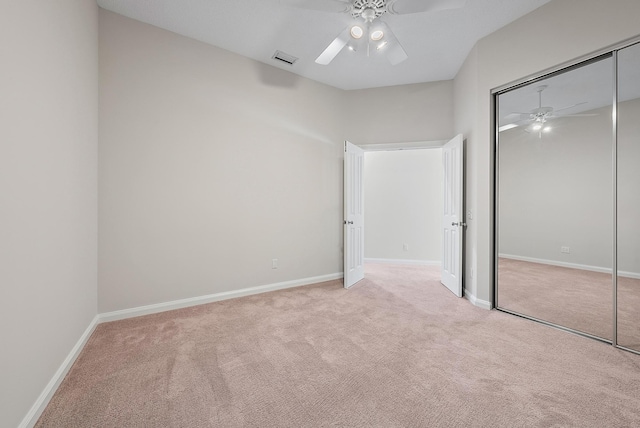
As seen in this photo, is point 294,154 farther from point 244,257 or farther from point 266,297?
point 266,297

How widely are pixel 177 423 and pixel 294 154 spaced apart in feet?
10.7

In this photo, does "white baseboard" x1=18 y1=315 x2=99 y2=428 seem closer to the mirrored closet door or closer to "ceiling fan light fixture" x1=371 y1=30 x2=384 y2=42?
"ceiling fan light fixture" x1=371 y1=30 x2=384 y2=42

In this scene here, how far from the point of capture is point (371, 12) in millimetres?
2363

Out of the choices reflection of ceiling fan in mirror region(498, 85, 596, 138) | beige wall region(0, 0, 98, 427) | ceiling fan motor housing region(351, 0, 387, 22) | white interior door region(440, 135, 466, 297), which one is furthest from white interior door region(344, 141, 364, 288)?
beige wall region(0, 0, 98, 427)

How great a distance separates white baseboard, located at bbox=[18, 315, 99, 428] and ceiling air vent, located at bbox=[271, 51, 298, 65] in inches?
140

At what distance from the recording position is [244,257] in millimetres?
3541

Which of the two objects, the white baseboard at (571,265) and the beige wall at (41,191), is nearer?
the beige wall at (41,191)

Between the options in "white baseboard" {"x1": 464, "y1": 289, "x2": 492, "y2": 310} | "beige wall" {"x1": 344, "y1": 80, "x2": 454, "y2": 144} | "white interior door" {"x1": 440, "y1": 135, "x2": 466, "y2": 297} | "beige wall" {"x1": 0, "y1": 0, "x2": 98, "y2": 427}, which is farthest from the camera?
"beige wall" {"x1": 344, "y1": 80, "x2": 454, "y2": 144}

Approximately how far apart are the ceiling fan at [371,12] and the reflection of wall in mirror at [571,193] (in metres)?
1.59

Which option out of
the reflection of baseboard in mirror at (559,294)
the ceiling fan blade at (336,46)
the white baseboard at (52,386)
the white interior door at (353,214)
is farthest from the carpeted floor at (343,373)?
the ceiling fan blade at (336,46)

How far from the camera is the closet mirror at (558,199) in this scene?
7.71 feet

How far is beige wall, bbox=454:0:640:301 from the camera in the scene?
2.23 meters

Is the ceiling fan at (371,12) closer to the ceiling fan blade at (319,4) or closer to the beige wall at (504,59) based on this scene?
the ceiling fan blade at (319,4)

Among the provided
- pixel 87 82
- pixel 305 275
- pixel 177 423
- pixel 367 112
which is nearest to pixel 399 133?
pixel 367 112
